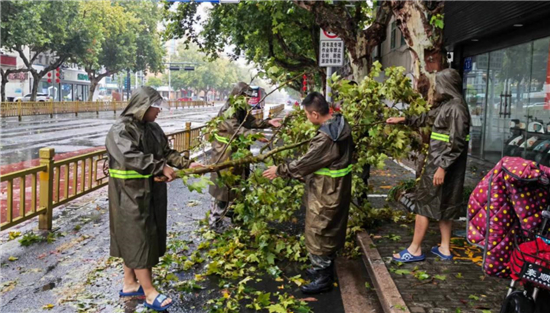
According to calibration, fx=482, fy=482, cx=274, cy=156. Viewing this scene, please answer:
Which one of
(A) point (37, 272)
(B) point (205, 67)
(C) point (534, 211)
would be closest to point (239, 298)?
(A) point (37, 272)

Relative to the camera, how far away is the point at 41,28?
32.9m

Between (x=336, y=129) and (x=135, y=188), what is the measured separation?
1926mm

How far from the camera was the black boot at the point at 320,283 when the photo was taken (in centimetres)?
481

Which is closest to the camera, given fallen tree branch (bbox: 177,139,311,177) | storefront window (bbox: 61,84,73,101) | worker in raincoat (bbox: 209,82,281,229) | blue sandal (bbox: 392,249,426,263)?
fallen tree branch (bbox: 177,139,311,177)

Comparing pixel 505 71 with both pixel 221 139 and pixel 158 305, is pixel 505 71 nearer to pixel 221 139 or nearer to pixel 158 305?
pixel 221 139

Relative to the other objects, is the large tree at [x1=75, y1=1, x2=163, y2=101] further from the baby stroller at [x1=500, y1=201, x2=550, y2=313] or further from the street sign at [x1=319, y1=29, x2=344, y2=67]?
the baby stroller at [x1=500, y1=201, x2=550, y2=313]

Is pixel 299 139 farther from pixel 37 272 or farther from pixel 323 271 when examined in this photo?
pixel 37 272

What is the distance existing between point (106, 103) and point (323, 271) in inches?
1627

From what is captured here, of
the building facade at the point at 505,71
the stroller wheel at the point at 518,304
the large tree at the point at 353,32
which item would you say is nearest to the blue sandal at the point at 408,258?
the stroller wheel at the point at 518,304

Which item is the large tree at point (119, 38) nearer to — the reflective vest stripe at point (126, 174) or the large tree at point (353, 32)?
the large tree at point (353, 32)

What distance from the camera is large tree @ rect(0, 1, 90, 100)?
30.3 m

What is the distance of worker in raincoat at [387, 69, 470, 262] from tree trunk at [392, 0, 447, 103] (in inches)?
80.2

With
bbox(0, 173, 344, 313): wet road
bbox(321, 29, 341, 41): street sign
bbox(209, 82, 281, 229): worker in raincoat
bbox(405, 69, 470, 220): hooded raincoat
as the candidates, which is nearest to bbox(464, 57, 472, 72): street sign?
bbox(321, 29, 341, 41): street sign

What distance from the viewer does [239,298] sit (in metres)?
4.64
